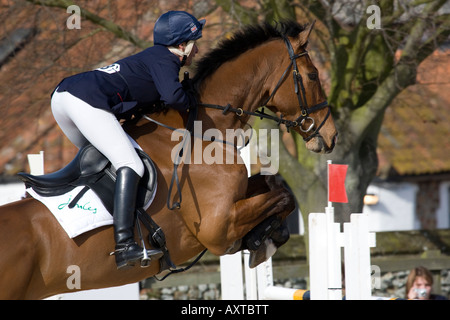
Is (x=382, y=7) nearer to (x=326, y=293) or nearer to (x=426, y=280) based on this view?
(x=426, y=280)

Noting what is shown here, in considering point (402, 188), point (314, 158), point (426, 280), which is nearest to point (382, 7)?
point (314, 158)

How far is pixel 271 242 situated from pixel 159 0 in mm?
Answer: 4981

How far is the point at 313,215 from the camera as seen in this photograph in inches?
225

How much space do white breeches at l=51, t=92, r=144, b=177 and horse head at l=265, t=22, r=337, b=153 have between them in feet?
3.44

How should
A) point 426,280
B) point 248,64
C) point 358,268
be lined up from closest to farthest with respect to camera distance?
point 248,64 → point 358,268 → point 426,280

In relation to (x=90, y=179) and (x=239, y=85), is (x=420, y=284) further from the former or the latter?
(x=90, y=179)

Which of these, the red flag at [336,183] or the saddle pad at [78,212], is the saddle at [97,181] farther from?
the red flag at [336,183]

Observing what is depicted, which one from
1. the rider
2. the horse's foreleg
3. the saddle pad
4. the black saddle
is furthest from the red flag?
the saddle pad

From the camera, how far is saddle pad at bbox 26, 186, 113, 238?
3.81 m

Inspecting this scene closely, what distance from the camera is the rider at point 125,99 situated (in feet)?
12.8

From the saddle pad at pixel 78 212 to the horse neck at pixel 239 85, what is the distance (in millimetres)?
931

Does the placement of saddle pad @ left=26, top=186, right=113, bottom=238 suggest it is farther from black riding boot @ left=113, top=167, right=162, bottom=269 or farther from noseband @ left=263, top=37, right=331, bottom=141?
noseband @ left=263, top=37, right=331, bottom=141

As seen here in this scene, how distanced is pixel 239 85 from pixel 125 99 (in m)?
0.77

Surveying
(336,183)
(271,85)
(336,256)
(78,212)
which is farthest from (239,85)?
(336,256)
